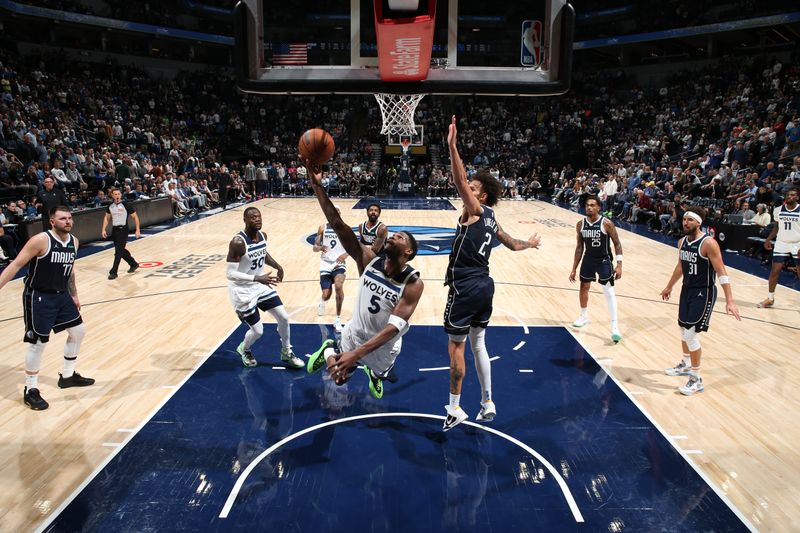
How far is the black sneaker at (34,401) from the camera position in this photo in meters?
5.30

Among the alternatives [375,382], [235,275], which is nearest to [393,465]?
[375,382]

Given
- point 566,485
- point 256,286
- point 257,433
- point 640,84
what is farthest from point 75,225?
point 640,84

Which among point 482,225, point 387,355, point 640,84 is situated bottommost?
point 387,355

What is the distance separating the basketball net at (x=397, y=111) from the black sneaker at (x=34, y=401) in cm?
737

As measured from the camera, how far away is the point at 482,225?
4.77 m

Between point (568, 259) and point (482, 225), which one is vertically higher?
point (482, 225)

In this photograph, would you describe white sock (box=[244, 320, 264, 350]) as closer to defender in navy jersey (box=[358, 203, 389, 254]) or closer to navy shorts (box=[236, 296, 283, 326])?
navy shorts (box=[236, 296, 283, 326])

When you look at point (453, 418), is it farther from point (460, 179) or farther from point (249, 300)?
point (249, 300)

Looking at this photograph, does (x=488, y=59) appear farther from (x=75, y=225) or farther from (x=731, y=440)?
(x=75, y=225)

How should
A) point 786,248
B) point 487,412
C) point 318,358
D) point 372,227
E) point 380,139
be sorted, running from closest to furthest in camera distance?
point 318,358 < point 487,412 < point 372,227 < point 786,248 < point 380,139

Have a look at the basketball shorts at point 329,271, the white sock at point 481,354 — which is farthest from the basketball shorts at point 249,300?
the white sock at point 481,354

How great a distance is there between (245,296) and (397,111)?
642cm

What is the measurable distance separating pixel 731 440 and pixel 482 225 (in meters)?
2.81

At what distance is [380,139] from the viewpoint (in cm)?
3288
